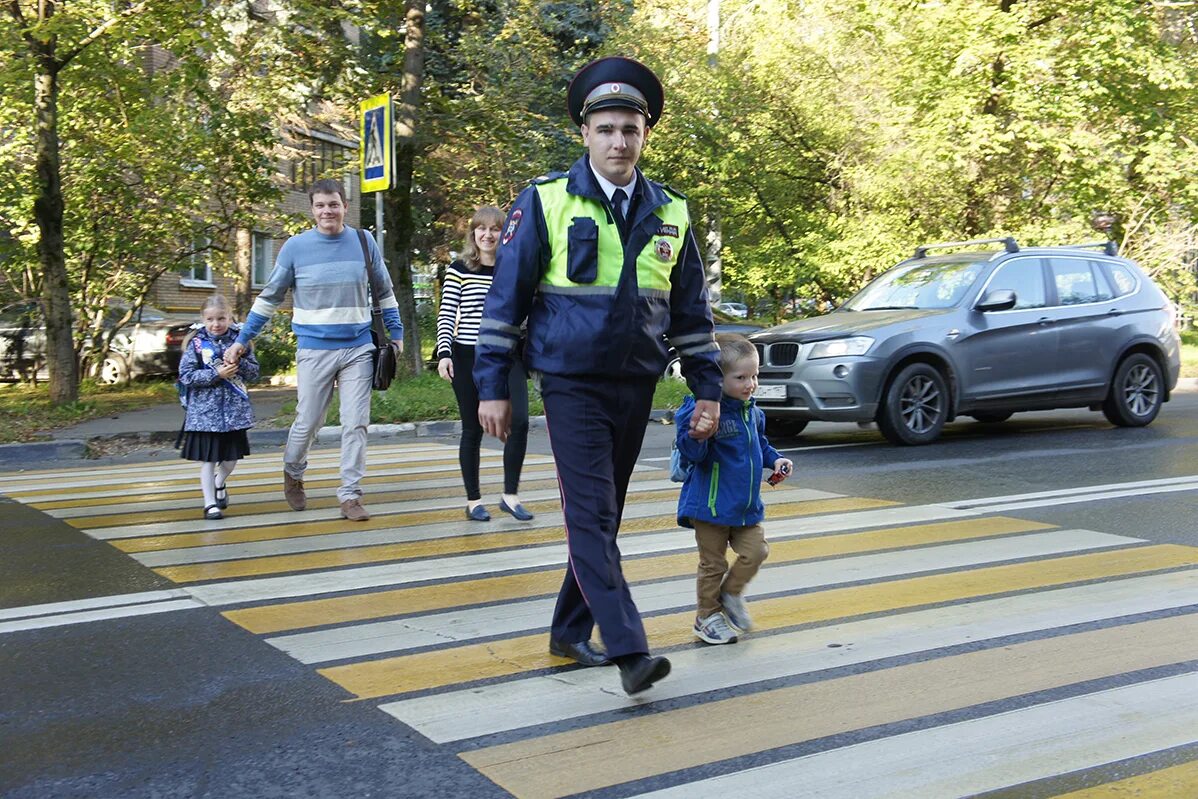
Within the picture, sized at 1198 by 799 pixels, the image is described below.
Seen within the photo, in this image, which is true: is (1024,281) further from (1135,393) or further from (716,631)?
(716,631)

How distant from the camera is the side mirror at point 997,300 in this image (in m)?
12.2

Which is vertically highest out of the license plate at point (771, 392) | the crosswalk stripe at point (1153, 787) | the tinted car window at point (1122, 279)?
the tinted car window at point (1122, 279)

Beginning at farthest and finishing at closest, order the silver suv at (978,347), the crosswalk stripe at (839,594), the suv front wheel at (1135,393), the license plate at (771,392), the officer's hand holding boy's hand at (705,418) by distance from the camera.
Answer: the suv front wheel at (1135,393) < the license plate at (771,392) < the silver suv at (978,347) < the crosswalk stripe at (839,594) < the officer's hand holding boy's hand at (705,418)

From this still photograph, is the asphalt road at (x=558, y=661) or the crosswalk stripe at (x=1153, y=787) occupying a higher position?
the asphalt road at (x=558, y=661)

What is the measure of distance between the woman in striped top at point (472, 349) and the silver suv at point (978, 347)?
4.66 meters

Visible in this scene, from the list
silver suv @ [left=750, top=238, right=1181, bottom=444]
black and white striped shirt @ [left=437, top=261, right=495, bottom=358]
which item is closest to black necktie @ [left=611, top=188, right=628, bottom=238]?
black and white striped shirt @ [left=437, top=261, right=495, bottom=358]

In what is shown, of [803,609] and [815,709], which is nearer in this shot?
[815,709]

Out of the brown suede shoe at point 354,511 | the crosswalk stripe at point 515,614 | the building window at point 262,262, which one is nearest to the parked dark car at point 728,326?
the brown suede shoe at point 354,511

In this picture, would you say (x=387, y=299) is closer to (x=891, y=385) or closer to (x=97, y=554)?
(x=97, y=554)

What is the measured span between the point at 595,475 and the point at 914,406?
8.38 m

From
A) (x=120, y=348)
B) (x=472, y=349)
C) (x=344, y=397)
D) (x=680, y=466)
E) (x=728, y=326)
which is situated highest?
(x=728, y=326)

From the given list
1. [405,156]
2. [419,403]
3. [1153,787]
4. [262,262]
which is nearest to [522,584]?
[1153,787]

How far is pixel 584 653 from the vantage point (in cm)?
468

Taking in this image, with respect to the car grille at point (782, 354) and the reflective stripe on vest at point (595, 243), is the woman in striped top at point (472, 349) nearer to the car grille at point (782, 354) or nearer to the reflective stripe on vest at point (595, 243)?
the reflective stripe on vest at point (595, 243)
